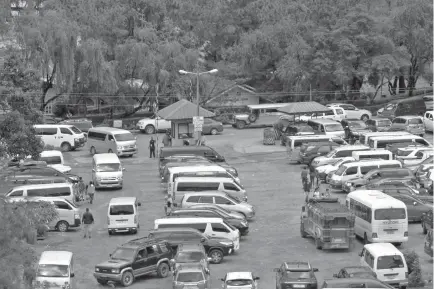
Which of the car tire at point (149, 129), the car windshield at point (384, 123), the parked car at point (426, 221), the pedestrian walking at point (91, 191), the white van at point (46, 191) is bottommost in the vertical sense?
the parked car at point (426, 221)

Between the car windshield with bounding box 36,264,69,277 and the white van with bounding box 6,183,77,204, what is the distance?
37.9 feet

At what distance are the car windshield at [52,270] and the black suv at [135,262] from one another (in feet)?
5.08

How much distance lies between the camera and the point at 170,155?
184ft

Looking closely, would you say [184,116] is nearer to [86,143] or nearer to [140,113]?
[86,143]

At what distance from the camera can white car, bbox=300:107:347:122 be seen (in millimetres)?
71056

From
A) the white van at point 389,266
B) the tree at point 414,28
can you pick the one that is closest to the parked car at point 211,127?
the tree at point 414,28

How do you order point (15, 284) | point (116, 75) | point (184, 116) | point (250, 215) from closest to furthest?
point (15, 284) < point (250, 215) < point (184, 116) < point (116, 75)

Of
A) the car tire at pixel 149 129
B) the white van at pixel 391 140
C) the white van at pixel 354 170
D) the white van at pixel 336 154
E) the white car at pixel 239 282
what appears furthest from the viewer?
the car tire at pixel 149 129

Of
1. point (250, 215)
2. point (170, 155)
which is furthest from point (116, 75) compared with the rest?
point (250, 215)

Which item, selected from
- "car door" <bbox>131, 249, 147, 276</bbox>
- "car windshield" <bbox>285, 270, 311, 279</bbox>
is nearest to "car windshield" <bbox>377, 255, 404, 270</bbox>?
"car windshield" <bbox>285, 270, 311, 279</bbox>

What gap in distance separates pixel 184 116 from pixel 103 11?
22.1 metres

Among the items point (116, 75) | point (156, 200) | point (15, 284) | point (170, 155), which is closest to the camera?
point (15, 284)

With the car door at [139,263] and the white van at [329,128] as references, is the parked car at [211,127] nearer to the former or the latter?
the white van at [329,128]

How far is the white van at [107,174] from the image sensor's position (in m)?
50.0
